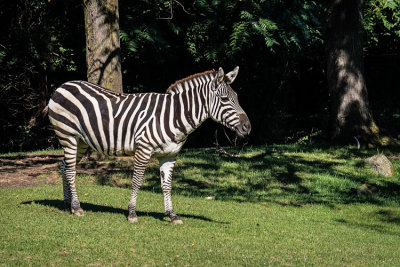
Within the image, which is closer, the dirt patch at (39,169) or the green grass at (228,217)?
the green grass at (228,217)

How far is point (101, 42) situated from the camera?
15633 millimetres

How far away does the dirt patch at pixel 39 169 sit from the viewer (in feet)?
45.5

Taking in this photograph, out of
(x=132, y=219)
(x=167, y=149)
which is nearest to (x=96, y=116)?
(x=167, y=149)

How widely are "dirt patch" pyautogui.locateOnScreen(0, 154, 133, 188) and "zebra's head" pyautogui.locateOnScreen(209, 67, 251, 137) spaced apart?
6.60 meters

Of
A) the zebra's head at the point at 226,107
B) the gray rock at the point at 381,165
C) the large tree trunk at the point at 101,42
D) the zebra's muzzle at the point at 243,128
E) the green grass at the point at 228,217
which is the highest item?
the large tree trunk at the point at 101,42

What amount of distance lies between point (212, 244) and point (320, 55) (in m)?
20.0

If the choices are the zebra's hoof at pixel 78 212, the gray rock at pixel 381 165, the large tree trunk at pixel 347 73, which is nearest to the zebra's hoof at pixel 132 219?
the zebra's hoof at pixel 78 212

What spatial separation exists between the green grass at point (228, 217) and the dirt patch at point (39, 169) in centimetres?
55

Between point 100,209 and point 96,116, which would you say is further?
point 100,209

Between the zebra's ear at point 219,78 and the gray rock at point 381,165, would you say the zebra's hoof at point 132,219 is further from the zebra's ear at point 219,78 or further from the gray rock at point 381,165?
the gray rock at point 381,165

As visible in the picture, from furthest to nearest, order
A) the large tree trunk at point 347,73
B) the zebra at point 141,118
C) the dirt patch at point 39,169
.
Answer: the large tree trunk at point 347,73 → the dirt patch at point 39,169 → the zebra at point 141,118

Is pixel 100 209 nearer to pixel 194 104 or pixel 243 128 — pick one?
pixel 194 104

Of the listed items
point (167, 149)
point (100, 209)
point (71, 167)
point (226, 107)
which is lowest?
point (100, 209)

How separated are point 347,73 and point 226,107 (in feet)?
37.3
